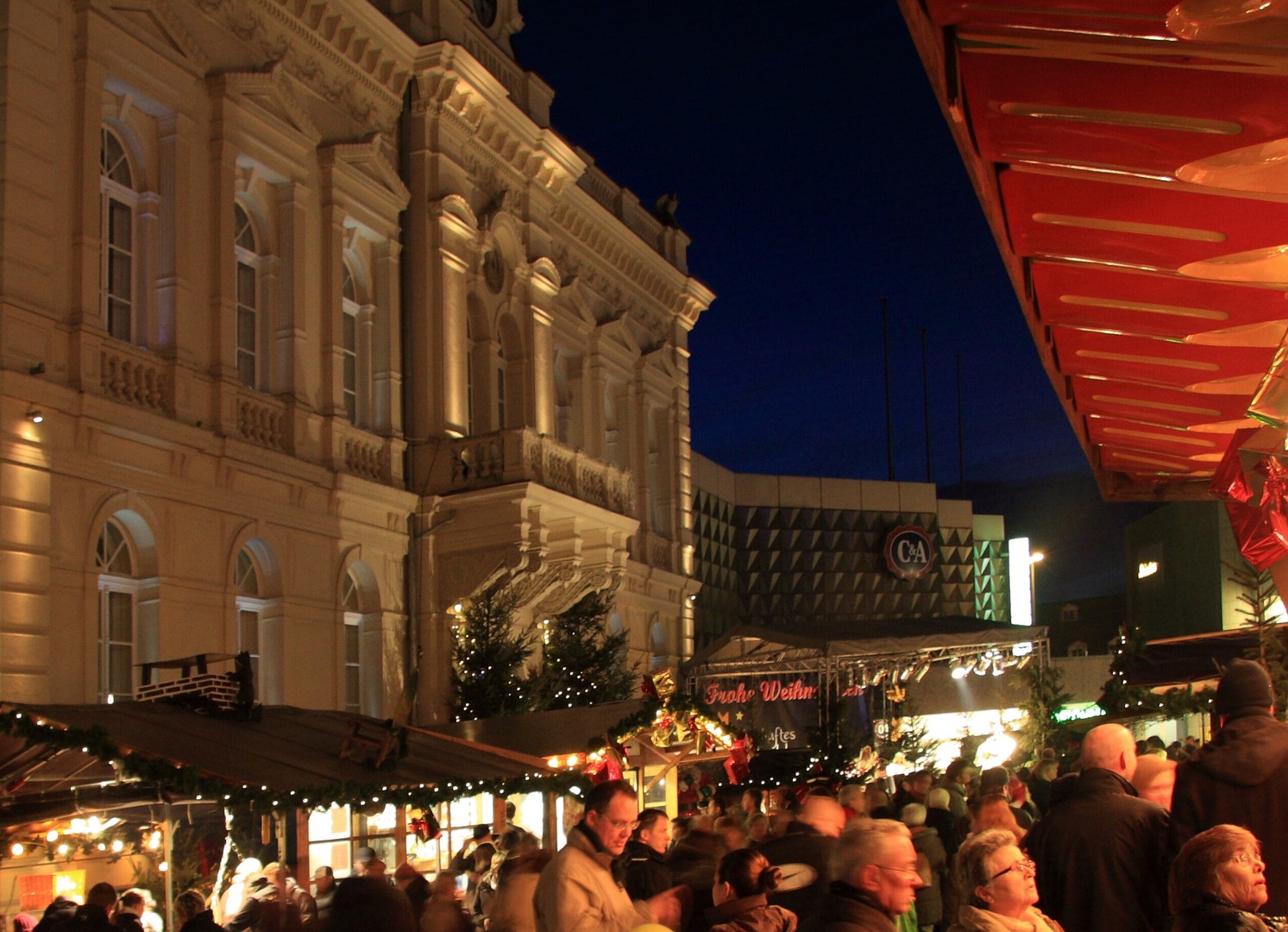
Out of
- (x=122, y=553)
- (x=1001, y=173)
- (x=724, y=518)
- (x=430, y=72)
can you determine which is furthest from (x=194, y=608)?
(x=724, y=518)

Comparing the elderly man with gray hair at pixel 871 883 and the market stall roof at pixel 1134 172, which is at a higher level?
the market stall roof at pixel 1134 172

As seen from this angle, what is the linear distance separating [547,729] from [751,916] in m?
11.9

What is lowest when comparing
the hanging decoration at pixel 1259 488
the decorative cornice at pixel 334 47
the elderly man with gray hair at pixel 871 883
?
the elderly man with gray hair at pixel 871 883

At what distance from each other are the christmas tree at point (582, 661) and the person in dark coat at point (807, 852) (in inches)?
625

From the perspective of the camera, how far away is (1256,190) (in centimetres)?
613

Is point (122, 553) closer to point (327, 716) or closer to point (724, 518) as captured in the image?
point (327, 716)

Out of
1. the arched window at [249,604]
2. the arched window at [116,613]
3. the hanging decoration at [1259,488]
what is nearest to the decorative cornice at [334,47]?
the arched window at [249,604]

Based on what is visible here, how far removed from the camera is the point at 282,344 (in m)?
20.1

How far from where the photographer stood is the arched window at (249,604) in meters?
19.1

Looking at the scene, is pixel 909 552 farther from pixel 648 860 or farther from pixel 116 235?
pixel 648 860

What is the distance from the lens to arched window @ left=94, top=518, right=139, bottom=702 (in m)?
16.7

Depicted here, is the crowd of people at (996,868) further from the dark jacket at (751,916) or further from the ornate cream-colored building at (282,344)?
the ornate cream-colored building at (282,344)

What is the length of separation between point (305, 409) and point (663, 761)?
6.45 metres

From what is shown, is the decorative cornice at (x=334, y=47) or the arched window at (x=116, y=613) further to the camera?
the decorative cornice at (x=334, y=47)
